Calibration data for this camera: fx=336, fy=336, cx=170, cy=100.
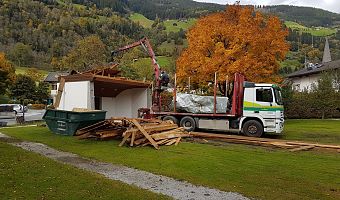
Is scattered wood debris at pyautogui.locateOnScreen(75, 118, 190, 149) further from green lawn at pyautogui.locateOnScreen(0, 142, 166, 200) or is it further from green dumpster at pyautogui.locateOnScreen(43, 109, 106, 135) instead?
green lawn at pyautogui.locateOnScreen(0, 142, 166, 200)

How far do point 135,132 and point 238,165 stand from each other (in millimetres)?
5914

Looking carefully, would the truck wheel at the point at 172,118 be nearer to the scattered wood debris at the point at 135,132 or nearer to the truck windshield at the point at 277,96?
the scattered wood debris at the point at 135,132

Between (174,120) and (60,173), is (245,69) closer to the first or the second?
(174,120)

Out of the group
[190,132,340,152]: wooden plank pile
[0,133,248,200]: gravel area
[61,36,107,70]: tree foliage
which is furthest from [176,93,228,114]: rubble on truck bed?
[61,36,107,70]: tree foliage

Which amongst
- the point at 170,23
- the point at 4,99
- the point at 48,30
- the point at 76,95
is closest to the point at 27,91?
the point at 4,99

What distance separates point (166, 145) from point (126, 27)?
127765 mm

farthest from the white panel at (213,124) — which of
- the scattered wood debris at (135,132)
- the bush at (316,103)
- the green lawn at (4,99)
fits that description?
the green lawn at (4,99)

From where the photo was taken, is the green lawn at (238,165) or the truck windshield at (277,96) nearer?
the green lawn at (238,165)

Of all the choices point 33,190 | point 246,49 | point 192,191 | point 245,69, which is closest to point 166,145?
point 192,191

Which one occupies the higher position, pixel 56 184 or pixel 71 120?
pixel 71 120

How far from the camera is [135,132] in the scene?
15875mm

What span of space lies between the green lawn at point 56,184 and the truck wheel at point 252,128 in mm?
12133

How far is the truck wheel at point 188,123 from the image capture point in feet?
71.0

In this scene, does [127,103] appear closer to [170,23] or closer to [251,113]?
[251,113]
